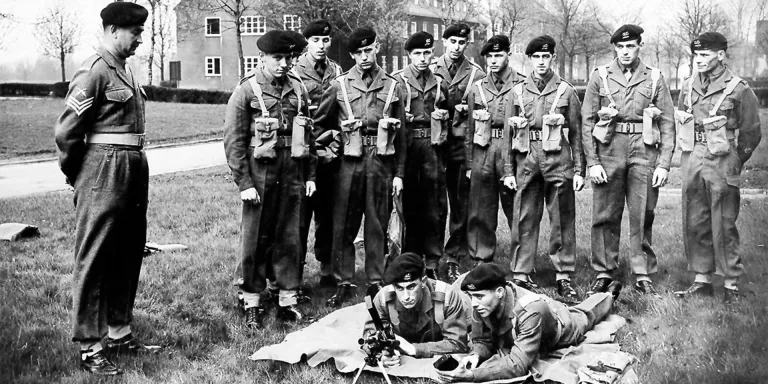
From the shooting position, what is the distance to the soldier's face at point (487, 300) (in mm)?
4914

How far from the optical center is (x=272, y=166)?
20.7 ft

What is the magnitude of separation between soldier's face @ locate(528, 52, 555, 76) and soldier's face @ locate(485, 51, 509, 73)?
556 mm

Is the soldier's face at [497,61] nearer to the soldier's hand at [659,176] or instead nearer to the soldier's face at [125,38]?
the soldier's hand at [659,176]

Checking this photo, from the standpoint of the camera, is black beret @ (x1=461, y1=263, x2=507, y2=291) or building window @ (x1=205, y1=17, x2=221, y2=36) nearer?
black beret @ (x1=461, y1=263, x2=507, y2=291)

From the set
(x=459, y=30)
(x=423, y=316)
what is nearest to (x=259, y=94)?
(x=423, y=316)

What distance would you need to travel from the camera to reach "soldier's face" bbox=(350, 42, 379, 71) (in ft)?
23.3

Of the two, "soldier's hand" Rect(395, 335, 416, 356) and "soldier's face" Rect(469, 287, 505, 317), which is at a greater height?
"soldier's face" Rect(469, 287, 505, 317)

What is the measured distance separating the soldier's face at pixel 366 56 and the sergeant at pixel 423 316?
8.24 feet

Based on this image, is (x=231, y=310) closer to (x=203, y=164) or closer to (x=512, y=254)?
(x=512, y=254)

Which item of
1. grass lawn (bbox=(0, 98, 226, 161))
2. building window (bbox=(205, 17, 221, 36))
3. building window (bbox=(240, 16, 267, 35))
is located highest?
building window (bbox=(205, 17, 221, 36))

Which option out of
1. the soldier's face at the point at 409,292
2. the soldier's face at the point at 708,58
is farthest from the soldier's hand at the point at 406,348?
the soldier's face at the point at 708,58

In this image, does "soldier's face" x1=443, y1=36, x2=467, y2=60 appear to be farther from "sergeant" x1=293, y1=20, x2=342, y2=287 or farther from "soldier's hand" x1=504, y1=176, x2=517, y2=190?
"soldier's hand" x1=504, y1=176, x2=517, y2=190

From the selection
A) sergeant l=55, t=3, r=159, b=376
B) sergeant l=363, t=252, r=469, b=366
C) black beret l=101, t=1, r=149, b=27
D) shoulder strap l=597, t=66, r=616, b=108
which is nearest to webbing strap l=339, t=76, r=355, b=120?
sergeant l=363, t=252, r=469, b=366

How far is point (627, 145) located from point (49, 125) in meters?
15.8
